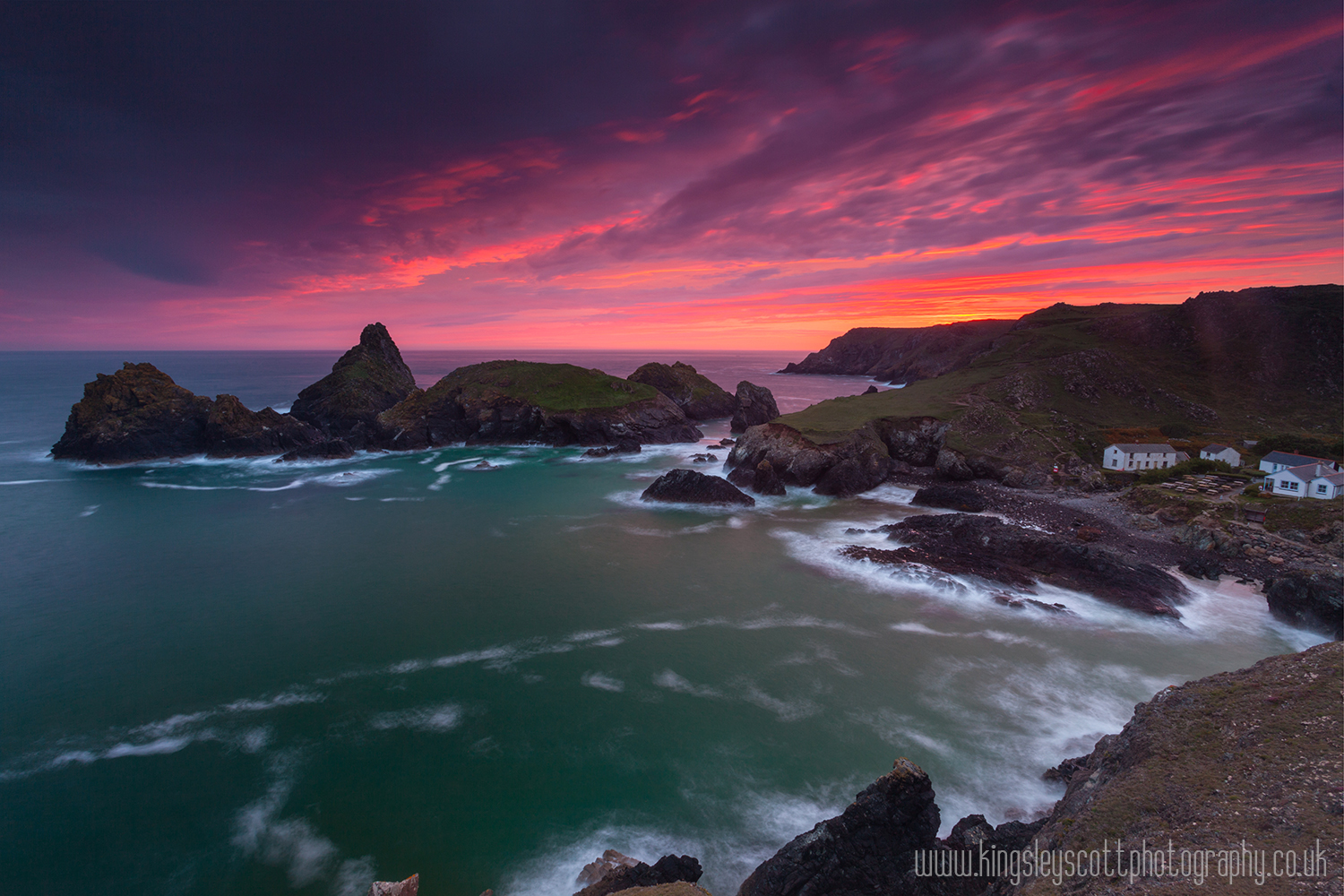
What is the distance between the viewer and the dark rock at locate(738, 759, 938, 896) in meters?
9.97

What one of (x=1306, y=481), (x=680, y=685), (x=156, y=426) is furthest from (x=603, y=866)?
(x=156, y=426)

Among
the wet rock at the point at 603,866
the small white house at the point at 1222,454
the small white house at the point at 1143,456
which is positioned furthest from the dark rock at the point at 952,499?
the wet rock at the point at 603,866

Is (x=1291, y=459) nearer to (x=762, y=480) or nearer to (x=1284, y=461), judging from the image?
(x=1284, y=461)

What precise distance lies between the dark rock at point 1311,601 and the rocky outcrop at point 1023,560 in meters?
3.10

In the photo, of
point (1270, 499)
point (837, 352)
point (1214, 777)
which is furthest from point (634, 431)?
point (837, 352)

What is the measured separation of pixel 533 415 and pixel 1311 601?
2705 inches

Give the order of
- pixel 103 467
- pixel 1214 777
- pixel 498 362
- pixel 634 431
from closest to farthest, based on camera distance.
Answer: pixel 1214 777 → pixel 103 467 → pixel 634 431 → pixel 498 362

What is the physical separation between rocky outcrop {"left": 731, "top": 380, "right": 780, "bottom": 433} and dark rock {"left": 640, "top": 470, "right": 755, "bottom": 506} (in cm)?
3246

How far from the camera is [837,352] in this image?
19550cm

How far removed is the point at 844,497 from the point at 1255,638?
24409 mm

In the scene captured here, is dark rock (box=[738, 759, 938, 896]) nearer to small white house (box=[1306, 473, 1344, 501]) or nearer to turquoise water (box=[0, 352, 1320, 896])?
turquoise water (box=[0, 352, 1320, 896])

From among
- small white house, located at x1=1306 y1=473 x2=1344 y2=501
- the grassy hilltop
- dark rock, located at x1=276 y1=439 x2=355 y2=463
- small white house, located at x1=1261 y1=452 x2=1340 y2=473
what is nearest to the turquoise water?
small white house, located at x1=1306 y1=473 x2=1344 y2=501

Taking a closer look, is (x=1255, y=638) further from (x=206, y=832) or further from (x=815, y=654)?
(x=206, y=832)

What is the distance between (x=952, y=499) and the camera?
3847cm
